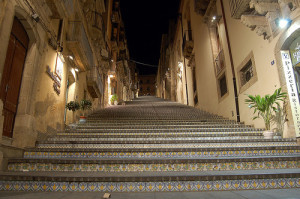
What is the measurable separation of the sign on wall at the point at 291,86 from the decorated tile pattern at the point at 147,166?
6.28 feet

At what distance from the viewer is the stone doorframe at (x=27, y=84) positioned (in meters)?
3.83

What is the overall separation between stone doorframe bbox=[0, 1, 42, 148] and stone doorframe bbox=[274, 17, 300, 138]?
6064mm

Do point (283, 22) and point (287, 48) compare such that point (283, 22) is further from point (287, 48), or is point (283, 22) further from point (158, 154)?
point (158, 154)

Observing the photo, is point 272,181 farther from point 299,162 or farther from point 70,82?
point 70,82

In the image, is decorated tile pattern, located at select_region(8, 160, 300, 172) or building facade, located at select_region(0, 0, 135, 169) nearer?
decorated tile pattern, located at select_region(8, 160, 300, 172)

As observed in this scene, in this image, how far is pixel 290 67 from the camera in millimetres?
5172

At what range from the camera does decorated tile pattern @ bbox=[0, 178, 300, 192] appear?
261 cm

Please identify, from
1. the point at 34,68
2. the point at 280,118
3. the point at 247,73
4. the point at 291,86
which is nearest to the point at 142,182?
the point at 34,68

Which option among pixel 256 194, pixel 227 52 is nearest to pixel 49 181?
pixel 256 194

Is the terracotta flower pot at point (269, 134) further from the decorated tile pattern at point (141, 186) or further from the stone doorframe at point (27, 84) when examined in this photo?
the stone doorframe at point (27, 84)

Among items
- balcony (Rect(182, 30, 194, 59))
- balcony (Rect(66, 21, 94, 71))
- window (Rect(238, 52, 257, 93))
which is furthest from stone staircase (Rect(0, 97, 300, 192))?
balcony (Rect(182, 30, 194, 59))

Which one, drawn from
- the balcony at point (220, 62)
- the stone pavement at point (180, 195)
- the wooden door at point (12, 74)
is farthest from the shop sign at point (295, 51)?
the wooden door at point (12, 74)

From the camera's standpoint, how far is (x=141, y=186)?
262 cm

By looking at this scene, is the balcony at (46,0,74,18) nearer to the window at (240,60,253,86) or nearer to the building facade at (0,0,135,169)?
the building facade at (0,0,135,169)
